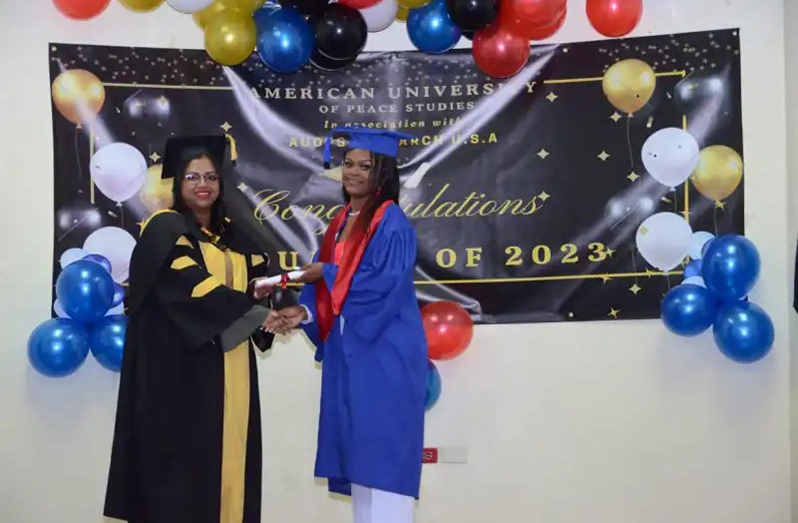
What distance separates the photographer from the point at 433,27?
4320 mm

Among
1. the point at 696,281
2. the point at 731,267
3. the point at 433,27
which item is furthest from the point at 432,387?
the point at 433,27

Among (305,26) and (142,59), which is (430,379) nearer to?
(305,26)

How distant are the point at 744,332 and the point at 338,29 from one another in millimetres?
2244

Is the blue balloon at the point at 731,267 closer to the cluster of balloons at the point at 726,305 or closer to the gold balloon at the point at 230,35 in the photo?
the cluster of balloons at the point at 726,305

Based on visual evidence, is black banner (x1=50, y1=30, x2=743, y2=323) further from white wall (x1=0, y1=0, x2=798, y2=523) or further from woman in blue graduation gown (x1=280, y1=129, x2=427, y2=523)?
woman in blue graduation gown (x1=280, y1=129, x2=427, y2=523)

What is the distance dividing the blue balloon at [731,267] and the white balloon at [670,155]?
0.49 metres

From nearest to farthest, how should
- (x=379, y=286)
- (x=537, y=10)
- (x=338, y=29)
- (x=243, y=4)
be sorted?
(x=379, y=286)
(x=537, y=10)
(x=338, y=29)
(x=243, y=4)

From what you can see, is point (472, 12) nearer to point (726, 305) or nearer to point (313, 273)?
point (313, 273)

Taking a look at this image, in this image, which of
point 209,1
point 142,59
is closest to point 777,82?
point 209,1

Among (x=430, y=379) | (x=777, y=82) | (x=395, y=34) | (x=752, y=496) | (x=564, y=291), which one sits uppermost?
(x=395, y=34)

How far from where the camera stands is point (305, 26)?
14.1ft

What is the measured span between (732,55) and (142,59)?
2923mm

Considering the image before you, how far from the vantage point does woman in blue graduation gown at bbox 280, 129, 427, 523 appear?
348 cm

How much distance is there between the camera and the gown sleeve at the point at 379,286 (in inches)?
136
